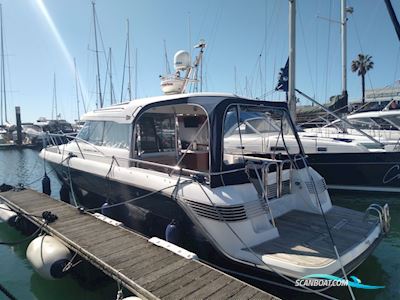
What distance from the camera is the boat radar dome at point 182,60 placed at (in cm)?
881

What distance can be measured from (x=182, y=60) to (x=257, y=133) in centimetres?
320

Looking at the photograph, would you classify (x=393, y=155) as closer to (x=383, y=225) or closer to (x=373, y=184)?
(x=373, y=184)

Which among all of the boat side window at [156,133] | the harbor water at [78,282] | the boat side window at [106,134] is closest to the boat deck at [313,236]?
the harbor water at [78,282]

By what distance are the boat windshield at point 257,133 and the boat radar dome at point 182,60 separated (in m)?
2.09

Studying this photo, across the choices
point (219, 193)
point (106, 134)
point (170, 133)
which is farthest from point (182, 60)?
point (219, 193)

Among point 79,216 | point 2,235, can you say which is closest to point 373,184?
point 79,216

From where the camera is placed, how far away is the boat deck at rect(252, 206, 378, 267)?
4137 millimetres

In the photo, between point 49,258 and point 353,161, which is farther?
point 353,161

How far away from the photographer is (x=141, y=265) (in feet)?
14.4

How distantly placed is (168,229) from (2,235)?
17.5 feet

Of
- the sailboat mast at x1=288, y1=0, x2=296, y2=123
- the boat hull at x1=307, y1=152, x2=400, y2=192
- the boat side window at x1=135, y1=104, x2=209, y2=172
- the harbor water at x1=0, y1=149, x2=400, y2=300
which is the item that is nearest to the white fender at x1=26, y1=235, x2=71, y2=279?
the harbor water at x1=0, y1=149, x2=400, y2=300

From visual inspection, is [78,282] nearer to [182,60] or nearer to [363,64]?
[182,60]

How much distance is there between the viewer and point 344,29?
1730 centimetres

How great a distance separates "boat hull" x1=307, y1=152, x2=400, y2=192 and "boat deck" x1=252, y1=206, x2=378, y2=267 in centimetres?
532
